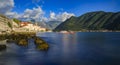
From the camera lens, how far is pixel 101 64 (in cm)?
5084

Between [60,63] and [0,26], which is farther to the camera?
[0,26]

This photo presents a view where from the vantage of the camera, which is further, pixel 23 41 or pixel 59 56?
pixel 23 41

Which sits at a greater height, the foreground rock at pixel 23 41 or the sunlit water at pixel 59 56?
the foreground rock at pixel 23 41

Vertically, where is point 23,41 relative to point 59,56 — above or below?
above

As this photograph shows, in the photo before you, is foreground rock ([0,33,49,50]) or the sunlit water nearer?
the sunlit water

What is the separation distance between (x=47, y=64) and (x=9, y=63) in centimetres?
972

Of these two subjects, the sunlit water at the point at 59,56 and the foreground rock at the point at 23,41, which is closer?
the sunlit water at the point at 59,56

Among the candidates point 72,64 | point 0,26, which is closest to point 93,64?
point 72,64

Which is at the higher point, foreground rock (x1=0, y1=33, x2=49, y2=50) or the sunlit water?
foreground rock (x1=0, y1=33, x2=49, y2=50)

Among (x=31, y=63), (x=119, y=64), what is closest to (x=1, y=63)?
(x=31, y=63)

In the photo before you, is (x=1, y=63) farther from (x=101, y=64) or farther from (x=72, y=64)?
(x=101, y=64)

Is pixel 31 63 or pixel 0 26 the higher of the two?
pixel 0 26

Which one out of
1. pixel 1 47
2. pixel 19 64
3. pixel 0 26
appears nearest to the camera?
pixel 19 64

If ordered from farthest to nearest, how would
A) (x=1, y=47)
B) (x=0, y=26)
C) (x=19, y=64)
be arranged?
1. (x=0, y=26)
2. (x=1, y=47)
3. (x=19, y=64)
